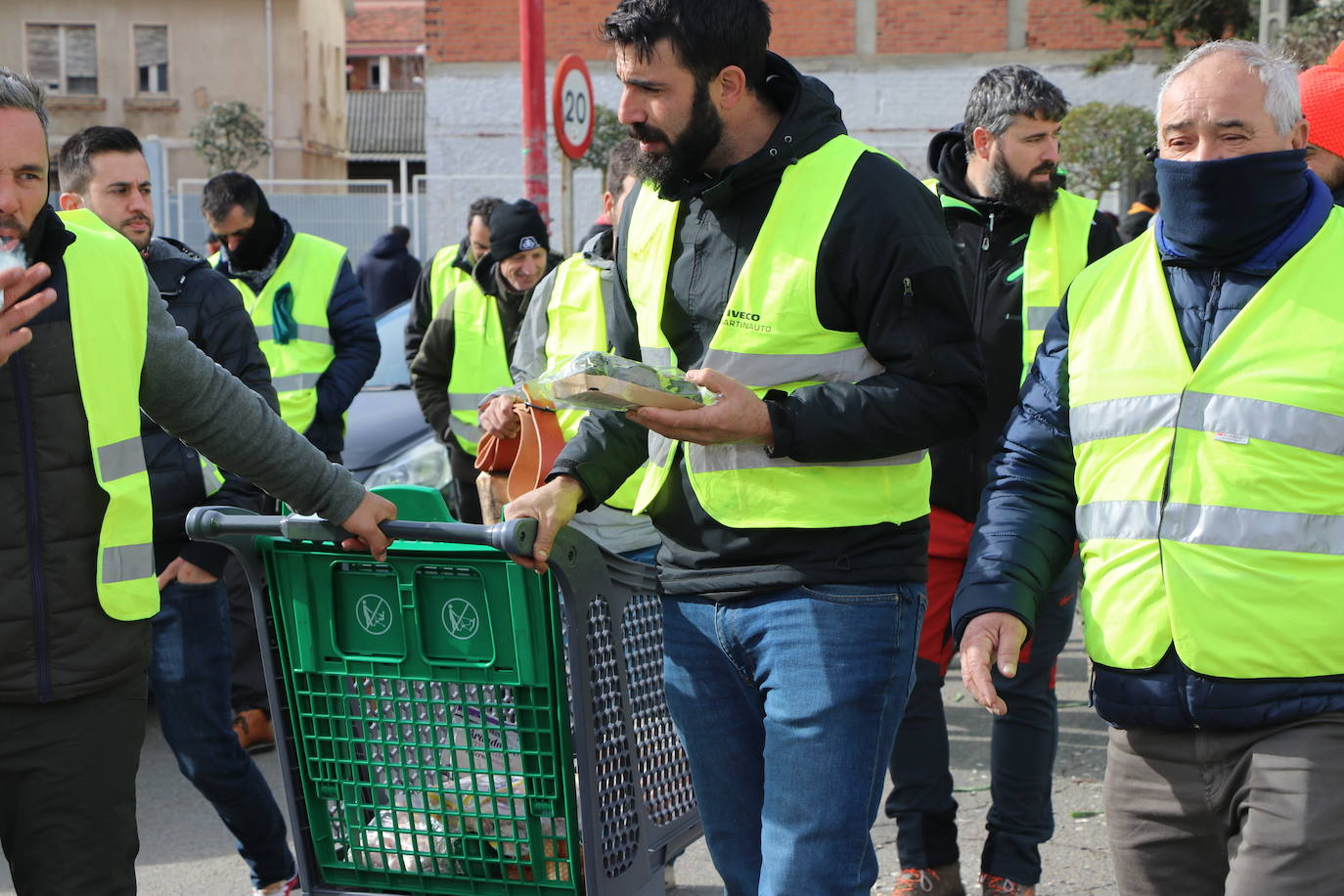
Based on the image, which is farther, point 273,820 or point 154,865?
point 154,865

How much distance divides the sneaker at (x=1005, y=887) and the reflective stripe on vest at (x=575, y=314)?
Answer: 1.83 m

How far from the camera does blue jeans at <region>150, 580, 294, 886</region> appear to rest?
423 cm

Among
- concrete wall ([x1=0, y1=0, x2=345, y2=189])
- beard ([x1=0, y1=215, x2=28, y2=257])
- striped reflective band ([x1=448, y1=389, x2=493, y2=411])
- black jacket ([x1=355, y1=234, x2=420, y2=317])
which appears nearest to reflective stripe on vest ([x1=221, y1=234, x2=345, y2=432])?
striped reflective band ([x1=448, y1=389, x2=493, y2=411])

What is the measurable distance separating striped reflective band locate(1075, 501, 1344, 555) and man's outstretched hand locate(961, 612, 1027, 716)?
0.26 m

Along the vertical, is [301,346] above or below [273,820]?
above

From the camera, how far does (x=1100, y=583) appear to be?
263cm

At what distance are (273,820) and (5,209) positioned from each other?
226 centimetres

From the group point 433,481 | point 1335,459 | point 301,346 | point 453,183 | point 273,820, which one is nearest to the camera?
point 1335,459

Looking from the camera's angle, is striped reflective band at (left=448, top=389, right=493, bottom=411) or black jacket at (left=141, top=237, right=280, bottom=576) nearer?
black jacket at (left=141, top=237, right=280, bottom=576)

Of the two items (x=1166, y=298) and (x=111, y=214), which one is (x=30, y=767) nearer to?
(x=1166, y=298)

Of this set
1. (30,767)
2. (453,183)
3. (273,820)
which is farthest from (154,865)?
(453,183)

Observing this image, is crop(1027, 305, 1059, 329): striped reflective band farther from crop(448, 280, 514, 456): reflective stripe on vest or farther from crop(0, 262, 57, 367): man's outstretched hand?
crop(448, 280, 514, 456): reflective stripe on vest

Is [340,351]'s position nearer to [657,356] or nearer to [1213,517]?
[657,356]

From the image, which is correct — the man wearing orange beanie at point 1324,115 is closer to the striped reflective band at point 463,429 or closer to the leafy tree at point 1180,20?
the striped reflective band at point 463,429
